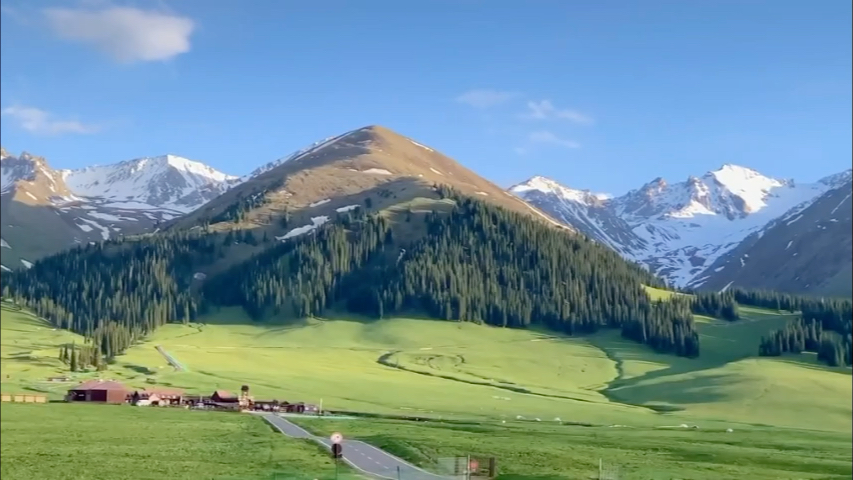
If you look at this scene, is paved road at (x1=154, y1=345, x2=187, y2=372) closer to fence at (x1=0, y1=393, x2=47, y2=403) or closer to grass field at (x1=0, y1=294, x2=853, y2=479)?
grass field at (x1=0, y1=294, x2=853, y2=479)

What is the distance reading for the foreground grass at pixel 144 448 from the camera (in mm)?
47625

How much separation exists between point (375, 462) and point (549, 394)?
9061 centimetres

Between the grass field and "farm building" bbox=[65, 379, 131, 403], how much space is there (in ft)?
31.9

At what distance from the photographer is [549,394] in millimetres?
142500

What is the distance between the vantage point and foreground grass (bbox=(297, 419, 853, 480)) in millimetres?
56094

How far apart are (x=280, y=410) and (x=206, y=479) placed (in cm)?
6922

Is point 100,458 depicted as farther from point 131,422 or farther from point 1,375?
point 1,375

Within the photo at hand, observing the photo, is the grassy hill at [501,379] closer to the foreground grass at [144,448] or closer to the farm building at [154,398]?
the farm building at [154,398]

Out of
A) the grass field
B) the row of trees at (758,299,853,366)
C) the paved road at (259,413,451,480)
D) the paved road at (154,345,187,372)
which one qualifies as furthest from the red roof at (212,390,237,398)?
the row of trees at (758,299,853,366)

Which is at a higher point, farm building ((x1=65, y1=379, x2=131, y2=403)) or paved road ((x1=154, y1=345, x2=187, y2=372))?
paved road ((x1=154, y1=345, x2=187, y2=372))

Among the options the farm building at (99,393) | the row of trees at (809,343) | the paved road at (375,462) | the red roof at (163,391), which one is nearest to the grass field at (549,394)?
the paved road at (375,462)

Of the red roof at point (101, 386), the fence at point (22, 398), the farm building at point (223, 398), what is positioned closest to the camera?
the fence at point (22, 398)

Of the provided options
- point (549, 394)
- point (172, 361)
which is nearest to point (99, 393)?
point (172, 361)

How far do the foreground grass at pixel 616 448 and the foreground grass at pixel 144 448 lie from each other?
8.36 m
